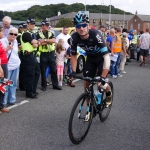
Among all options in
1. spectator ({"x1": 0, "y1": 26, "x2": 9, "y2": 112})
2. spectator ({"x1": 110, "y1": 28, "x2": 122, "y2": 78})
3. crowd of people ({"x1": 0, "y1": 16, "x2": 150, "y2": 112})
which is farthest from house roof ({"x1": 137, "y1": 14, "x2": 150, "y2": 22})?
spectator ({"x1": 0, "y1": 26, "x2": 9, "y2": 112})

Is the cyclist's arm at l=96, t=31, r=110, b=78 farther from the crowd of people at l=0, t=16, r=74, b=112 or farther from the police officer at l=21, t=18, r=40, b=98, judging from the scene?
the police officer at l=21, t=18, r=40, b=98

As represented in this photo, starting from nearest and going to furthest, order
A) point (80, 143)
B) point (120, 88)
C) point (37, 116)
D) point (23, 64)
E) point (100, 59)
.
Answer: point (80, 143)
point (100, 59)
point (37, 116)
point (23, 64)
point (120, 88)

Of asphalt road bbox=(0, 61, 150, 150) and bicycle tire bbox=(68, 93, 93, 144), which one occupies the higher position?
bicycle tire bbox=(68, 93, 93, 144)

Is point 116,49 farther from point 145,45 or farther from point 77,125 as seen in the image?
point 77,125

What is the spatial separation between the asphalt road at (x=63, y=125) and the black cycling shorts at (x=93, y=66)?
1.02 metres

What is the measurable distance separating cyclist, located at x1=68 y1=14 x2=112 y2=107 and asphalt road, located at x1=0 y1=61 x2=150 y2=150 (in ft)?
2.75

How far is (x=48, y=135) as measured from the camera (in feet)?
15.6

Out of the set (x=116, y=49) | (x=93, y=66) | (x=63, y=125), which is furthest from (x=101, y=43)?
(x=116, y=49)

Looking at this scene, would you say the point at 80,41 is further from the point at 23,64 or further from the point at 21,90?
the point at 21,90

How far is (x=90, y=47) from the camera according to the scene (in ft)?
15.9

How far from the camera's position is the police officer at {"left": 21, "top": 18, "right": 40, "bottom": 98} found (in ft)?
22.2

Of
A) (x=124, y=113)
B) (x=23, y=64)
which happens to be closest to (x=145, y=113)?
(x=124, y=113)

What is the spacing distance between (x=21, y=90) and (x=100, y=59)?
388 cm

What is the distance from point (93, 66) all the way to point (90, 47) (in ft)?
1.79
